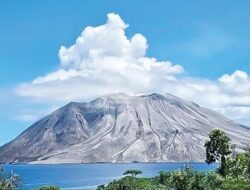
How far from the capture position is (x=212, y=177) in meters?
70.9

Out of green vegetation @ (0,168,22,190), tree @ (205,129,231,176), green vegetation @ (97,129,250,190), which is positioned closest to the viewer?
green vegetation @ (0,168,22,190)

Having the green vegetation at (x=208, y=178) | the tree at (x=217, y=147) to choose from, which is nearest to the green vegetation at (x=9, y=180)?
the green vegetation at (x=208, y=178)

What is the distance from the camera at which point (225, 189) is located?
59375mm

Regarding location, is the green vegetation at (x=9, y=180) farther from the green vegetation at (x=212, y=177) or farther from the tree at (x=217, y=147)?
the tree at (x=217, y=147)

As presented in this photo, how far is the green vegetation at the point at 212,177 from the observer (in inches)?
2694

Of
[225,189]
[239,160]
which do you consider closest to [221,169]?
[239,160]

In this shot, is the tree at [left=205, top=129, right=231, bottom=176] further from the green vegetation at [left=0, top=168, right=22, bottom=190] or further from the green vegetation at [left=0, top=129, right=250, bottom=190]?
the green vegetation at [left=0, top=168, right=22, bottom=190]

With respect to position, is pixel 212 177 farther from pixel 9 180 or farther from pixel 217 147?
pixel 217 147

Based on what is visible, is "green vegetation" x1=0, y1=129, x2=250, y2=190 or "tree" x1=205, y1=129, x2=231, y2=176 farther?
"tree" x1=205, y1=129, x2=231, y2=176

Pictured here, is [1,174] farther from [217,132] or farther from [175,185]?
[217,132]

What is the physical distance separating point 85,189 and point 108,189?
317ft

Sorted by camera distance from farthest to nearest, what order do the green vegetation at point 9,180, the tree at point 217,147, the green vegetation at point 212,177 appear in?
the tree at point 217,147
the green vegetation at point 212,177
the green vegetation at point 9,180

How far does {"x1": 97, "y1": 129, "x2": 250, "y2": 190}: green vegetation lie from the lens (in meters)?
68.4

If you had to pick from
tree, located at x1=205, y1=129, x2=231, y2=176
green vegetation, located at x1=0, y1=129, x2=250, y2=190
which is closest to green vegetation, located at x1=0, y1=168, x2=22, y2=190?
green vegetation, located at x1=0, y1=129, x2=250, y2=190
